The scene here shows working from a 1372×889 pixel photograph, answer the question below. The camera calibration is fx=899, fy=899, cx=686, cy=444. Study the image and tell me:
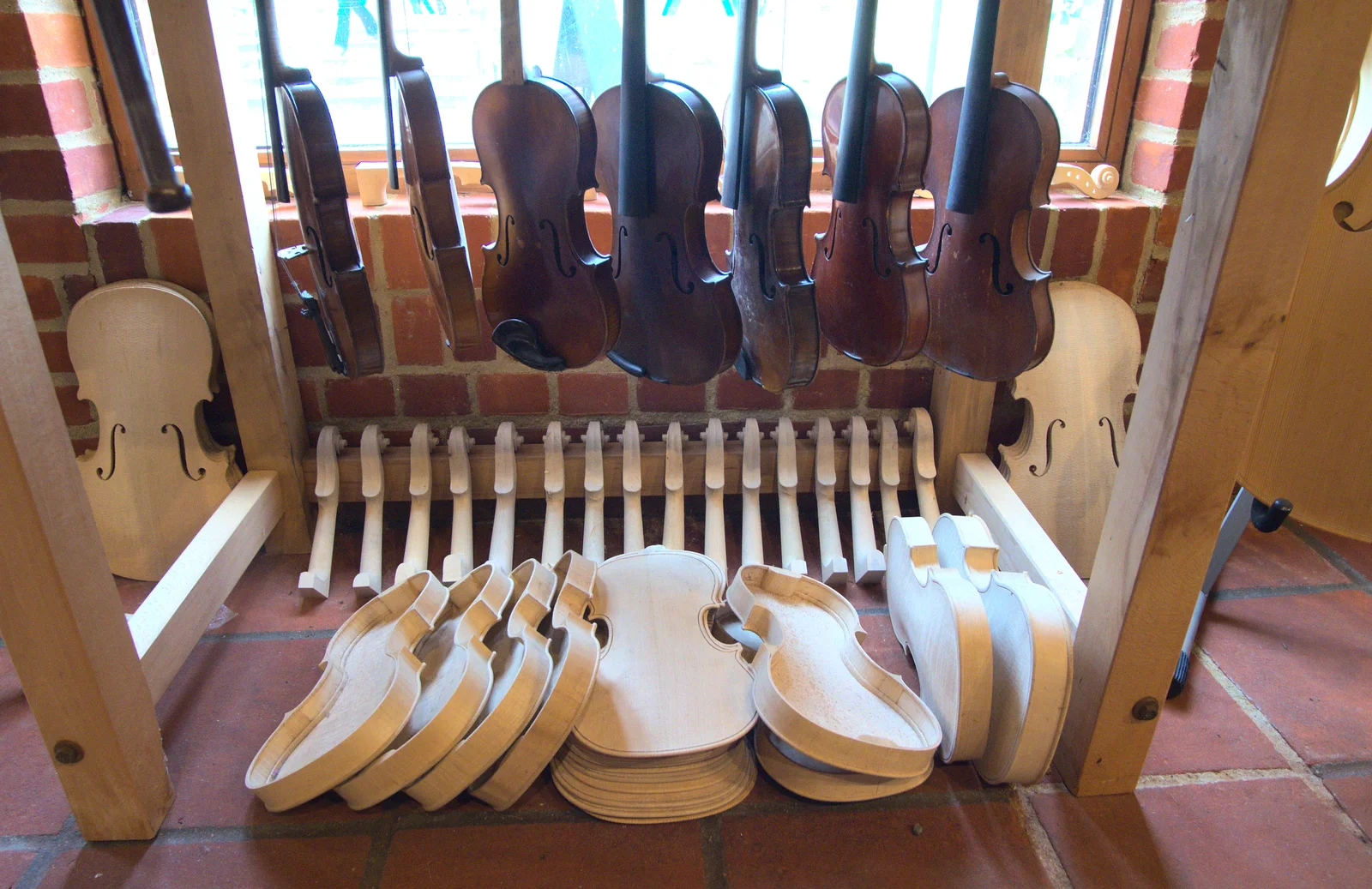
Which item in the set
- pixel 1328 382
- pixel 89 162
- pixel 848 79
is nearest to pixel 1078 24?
pixel 1328 382

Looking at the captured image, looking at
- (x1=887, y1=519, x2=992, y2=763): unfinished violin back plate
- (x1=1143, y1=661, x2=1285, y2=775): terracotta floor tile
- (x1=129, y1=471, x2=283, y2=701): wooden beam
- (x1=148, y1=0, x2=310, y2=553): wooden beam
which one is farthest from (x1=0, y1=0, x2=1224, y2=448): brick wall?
(x1=1143, y1=661, x2=1285, y2=775): terracotta floor tile

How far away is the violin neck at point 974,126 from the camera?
1106mm

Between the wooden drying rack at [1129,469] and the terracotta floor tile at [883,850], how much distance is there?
0.17 metres

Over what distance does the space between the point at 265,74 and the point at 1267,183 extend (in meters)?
1.16

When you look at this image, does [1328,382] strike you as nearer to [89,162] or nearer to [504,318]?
[504,318]

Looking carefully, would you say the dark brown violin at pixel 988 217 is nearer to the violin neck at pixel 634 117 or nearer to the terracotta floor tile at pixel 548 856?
the violin neck at pixel 634 117

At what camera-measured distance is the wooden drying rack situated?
0.95 meters

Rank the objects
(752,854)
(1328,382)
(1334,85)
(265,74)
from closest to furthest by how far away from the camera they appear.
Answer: (1334,85) < (265,74) < (752,854) < (1328,382)

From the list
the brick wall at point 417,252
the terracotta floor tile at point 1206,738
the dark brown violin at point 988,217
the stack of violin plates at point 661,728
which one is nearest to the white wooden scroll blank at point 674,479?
the brick wall at point 417,252

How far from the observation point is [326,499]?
1.86 m

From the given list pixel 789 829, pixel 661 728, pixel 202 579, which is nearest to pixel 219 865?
pixel 202 579

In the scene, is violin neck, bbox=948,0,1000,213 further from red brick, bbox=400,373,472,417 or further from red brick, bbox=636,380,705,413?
red brick, bbox=400,373,472,417

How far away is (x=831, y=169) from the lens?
4.44 ft

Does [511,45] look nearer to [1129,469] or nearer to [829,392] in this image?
[1129,469]
